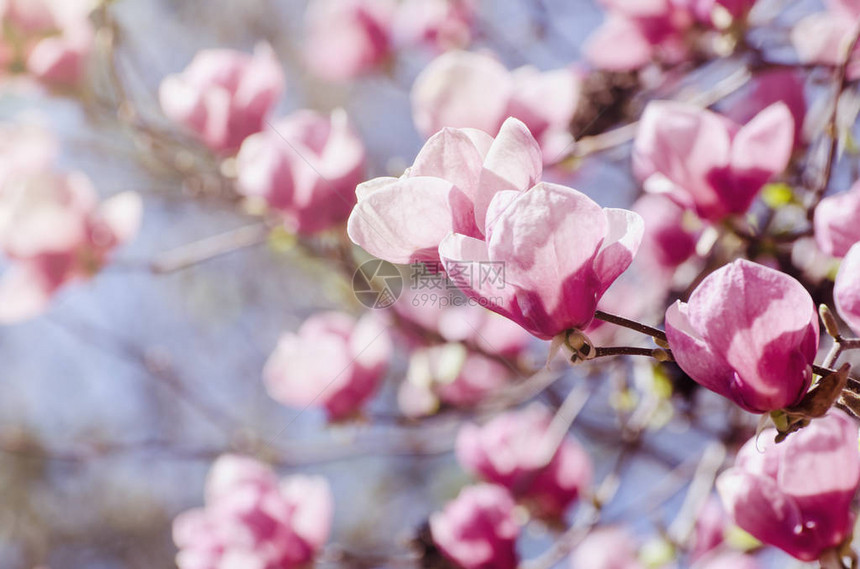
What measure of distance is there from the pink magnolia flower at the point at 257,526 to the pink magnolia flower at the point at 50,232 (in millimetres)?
324

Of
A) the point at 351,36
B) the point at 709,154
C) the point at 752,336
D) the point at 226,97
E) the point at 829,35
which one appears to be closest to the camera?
the point at 752,336

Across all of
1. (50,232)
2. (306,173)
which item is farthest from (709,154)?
(50,232)

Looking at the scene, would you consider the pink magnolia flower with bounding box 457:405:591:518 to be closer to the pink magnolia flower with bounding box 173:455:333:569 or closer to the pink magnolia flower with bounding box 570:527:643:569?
the pink magnolia flower with bounding box 570:527:643:569

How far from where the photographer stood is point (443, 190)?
1.06ft

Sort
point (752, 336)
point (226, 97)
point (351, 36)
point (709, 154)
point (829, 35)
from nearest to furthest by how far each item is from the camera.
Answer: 1. point (752, 336)
2. point (709, 154)
3. point (829, 35)
4. point (226, 97)
5. point (351, 36)

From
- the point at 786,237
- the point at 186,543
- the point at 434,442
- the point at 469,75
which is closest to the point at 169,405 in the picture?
the point at 434,442

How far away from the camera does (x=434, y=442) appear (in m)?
1.05

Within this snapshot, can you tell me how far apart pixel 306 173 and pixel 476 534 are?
1.20ft

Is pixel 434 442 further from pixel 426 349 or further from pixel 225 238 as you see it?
pixel 225 238

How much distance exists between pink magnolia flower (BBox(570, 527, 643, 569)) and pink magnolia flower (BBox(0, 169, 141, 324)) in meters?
0.65

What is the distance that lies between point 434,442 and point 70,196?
21.7 inches

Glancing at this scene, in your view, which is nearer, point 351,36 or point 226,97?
point 226,97

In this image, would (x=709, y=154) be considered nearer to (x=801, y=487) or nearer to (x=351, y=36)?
(x=801, y=487)

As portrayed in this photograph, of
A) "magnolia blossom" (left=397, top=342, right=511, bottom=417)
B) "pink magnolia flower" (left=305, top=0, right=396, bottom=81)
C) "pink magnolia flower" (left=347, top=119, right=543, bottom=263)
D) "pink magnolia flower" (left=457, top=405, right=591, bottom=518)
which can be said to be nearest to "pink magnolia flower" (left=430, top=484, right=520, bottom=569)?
"pink magnolia flower" (left=457, top=405, right=591, bottom=518)
